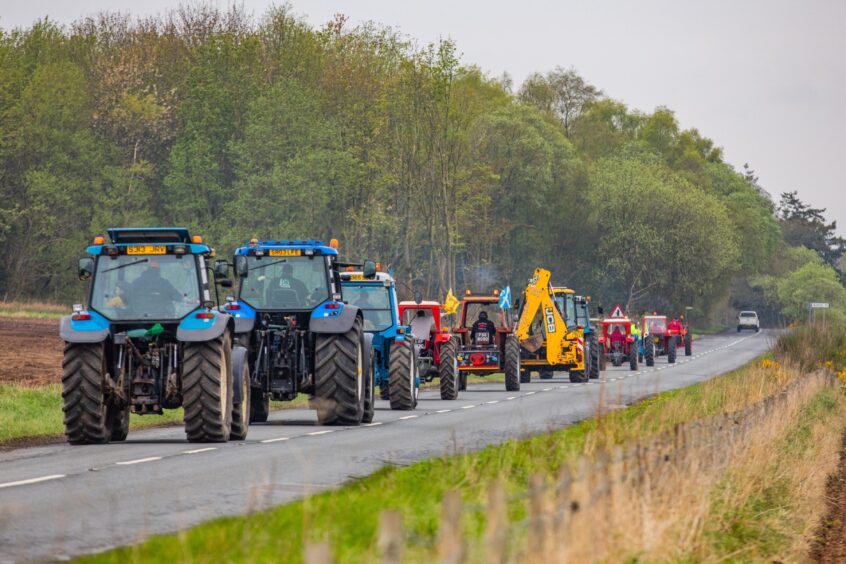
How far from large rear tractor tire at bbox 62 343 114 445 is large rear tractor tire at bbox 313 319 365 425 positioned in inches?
159

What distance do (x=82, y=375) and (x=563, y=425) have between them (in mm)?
7875

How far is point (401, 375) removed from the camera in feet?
93.5

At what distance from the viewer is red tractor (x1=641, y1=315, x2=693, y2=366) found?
205 ft

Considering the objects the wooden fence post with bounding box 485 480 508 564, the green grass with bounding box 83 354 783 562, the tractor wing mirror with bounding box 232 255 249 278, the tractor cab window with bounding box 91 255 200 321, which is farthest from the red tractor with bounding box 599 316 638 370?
the wooden fence post with bounding box 485 480 508 564

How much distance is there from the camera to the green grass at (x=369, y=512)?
A: 29.3 feet

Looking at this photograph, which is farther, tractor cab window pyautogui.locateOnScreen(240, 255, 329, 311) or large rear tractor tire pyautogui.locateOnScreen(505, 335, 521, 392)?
large rear tractor tire pyautogui.locateOnScreen(505, 335, 521, 392)

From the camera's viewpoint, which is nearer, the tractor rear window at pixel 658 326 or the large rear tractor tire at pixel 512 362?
the large rear tractor tire at pixel 512 362

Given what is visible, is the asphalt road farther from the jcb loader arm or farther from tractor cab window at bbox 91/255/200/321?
the jcb loader arm

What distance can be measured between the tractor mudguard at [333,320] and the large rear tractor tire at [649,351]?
40.0 m

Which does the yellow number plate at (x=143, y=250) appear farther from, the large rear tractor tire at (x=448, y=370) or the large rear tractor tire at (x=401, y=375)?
the large rear tractor tire at (x=448, y=370)

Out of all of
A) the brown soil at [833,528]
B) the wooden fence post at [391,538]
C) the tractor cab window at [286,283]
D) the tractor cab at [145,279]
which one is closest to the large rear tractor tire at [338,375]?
the tractor cab window at [286,283]

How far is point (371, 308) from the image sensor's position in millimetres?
30172

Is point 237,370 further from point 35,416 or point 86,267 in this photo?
point 35,416

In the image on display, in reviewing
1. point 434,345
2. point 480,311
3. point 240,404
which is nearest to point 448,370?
point 434,345
